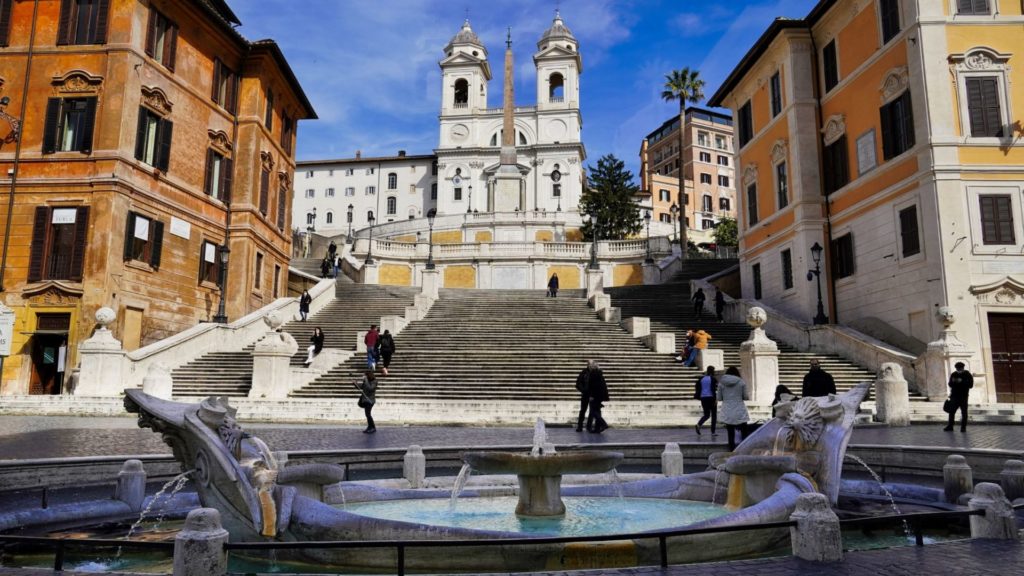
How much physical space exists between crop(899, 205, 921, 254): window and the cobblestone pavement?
7726 millimetres

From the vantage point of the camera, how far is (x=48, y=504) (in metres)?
7.91

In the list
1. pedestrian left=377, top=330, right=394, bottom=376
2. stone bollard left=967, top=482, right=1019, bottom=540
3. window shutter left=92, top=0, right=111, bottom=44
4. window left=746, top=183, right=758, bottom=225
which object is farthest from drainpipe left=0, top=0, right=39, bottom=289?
window left=746, top=183, right=758, bottom=225

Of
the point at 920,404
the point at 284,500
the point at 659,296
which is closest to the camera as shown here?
the point at 284,500

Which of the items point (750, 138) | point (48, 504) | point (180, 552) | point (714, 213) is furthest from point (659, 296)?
point (714, 213)

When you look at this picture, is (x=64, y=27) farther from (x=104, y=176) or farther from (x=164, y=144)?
(x=104, y=176)

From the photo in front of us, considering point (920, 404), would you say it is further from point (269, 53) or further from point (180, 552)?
point (269, 53)

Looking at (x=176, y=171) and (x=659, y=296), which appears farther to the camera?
(x=659, y=296)

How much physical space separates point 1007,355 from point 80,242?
29.5 metres

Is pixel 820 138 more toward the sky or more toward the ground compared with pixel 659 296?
more toward the sky

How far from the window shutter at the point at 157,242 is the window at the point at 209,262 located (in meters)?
2.55

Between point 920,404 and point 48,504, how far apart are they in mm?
19132

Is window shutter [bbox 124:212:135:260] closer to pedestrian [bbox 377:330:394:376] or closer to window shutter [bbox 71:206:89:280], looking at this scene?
window shutter [bbox 71:206:89:280]

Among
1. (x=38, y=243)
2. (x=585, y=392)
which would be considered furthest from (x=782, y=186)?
(x=38, y=243)

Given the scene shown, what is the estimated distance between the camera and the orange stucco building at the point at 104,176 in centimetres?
2359
